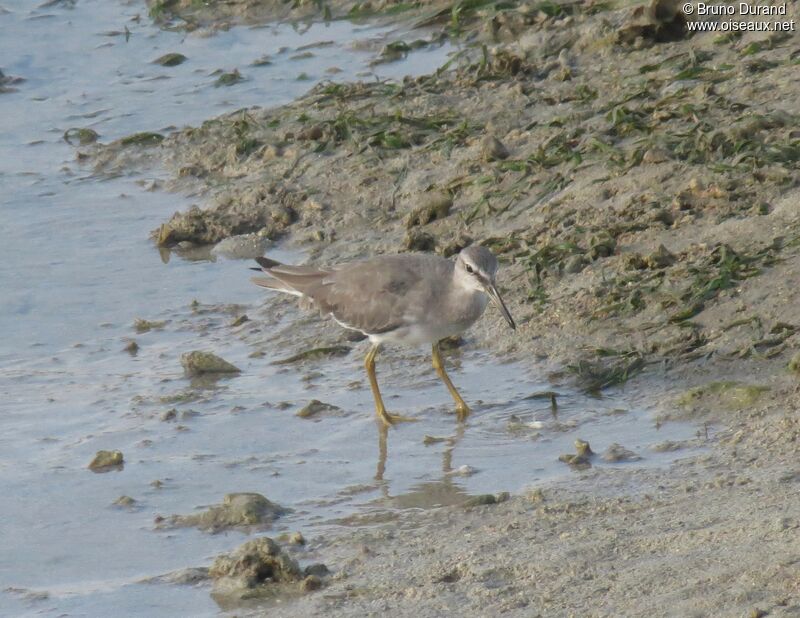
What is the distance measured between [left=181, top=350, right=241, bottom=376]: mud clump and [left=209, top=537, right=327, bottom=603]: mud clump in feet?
8.51

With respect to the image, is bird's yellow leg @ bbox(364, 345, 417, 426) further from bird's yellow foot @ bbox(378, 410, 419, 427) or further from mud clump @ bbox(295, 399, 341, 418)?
mud clump @ bbox(295, 399, 341, 418)

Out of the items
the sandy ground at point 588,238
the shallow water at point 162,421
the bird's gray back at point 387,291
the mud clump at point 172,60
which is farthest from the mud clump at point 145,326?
the mud clump at point 172,60

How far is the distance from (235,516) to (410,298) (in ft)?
6.14

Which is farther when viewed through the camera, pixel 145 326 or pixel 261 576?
pixel 145 326

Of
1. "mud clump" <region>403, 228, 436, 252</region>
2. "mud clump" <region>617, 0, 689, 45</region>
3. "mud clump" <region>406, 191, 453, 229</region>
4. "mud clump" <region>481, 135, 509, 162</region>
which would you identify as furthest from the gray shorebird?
"mud clump" <region>617, 0, 689, 45</region>

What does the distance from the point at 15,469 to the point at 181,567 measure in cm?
156

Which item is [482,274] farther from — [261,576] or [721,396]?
[261,576]

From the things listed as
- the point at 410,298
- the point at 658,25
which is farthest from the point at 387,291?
the point at 658,25

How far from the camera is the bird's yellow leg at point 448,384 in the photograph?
23.6ft

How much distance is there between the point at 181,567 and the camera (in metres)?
→ 5.78

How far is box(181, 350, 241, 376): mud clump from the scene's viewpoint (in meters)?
7.96

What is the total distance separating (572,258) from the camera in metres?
8.09

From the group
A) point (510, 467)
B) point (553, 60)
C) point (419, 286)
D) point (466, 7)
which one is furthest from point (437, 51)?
point (510, 467)

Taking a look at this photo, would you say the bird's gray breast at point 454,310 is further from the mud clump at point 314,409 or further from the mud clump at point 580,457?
the mud clump at point 580,457
